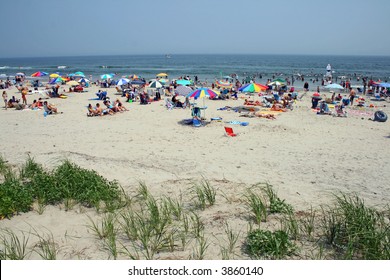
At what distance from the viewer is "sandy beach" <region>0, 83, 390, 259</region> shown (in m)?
5.04

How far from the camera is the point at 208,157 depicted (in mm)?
9023

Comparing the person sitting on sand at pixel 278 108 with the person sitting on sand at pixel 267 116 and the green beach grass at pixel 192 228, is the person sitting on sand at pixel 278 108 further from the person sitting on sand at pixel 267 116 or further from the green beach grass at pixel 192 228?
the green beach grass at pixel 192 228

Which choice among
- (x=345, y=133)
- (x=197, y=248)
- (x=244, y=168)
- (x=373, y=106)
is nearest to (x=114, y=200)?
(x=197, y=248)

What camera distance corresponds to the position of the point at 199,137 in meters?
11.4

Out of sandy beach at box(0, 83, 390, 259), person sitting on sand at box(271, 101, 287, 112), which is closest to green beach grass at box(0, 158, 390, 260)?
sandy beach at box(0, 83, 390, 259)

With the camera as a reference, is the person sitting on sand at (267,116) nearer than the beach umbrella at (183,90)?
Yes

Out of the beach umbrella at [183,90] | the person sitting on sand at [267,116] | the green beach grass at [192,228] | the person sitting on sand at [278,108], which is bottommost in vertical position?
the green beach grass at [192,228]

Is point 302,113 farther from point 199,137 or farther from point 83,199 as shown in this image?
point 83,199

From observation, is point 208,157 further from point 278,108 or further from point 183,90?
point 278,108

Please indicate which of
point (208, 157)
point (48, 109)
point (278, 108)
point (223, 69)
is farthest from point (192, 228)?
point (223, 69)

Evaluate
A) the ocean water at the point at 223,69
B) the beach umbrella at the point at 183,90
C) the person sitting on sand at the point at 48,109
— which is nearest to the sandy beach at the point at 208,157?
the person sitting on sand at the point at 48,109

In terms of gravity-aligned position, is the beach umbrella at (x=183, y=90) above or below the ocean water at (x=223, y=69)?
below

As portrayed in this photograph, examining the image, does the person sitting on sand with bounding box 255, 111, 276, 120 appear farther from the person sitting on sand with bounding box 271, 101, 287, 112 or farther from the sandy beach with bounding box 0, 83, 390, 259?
the person sitting on sand with bounding box 271, 101, 287, 112

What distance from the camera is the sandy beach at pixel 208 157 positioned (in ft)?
16.5
